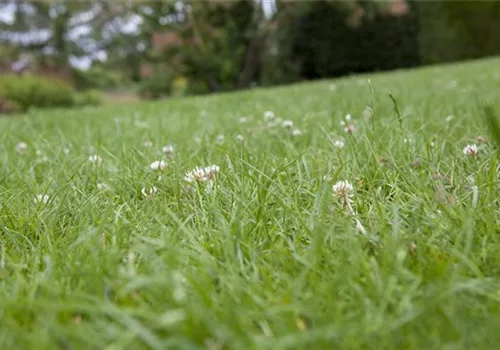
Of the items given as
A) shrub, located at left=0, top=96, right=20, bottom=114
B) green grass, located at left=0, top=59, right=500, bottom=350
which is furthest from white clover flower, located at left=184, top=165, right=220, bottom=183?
shrub, located at left=0, top=96, right=20, bottom=114

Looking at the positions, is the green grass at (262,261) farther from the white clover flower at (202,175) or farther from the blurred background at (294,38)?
the blurred background at (294,38)

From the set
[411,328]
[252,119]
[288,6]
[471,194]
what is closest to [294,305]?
[411,328]

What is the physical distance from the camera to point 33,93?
461 inches

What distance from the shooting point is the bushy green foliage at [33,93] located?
36.9ft

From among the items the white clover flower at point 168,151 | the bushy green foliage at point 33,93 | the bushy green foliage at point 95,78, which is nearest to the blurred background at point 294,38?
the bushy green foliage at point 33,93

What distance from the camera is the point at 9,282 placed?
95 cm

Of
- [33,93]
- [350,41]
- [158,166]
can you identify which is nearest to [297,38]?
[350,41]

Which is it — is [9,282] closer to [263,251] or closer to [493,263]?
[263,251]

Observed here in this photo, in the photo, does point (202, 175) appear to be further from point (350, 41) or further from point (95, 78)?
point (95, 78)

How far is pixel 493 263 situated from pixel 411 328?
282mm

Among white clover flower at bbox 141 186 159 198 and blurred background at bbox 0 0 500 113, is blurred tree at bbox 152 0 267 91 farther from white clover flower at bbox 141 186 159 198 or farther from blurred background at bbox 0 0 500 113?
white clover flower at bbox 141 186 159 198

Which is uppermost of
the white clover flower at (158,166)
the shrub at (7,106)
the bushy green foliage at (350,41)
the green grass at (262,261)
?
the bushy green foliage at (350,41)

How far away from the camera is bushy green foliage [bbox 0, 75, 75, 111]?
36.9ft

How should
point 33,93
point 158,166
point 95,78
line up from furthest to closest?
point 95,78 → point 33,93 → point 158,166
